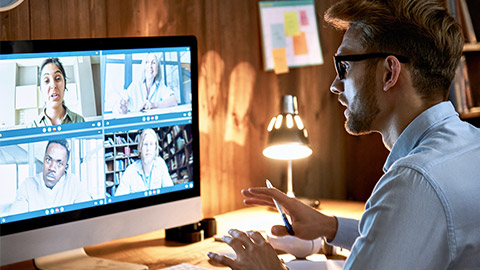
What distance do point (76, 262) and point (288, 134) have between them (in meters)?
0.85

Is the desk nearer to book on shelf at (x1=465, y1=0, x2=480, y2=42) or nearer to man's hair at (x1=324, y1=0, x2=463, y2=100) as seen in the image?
man's hair at (x1=324, y1=0, x2=463, y2=100)

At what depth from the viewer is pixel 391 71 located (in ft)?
4.92

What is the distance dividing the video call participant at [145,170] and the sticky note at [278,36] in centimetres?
100

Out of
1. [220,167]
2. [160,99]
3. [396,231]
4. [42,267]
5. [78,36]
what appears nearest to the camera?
[396,231]

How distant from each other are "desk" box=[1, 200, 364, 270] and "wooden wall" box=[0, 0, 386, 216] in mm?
186

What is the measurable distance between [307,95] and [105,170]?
134 cm

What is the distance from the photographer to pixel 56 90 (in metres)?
1.59

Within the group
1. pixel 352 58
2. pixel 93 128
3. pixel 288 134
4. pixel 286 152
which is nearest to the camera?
pixel 352 58

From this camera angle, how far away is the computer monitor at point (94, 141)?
1.54 m

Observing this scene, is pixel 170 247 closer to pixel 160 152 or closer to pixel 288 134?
pixel 160 152

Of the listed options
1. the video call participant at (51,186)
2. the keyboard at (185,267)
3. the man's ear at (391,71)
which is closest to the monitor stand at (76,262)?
the keyboard at (185,267)

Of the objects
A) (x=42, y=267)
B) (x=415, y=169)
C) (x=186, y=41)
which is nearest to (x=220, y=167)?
(x=186, y=41)

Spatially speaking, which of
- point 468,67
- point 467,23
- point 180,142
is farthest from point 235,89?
point 468,67

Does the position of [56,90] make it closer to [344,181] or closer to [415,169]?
[415,169]
